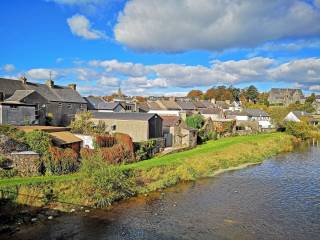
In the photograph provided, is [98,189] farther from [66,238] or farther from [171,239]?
[171,239]

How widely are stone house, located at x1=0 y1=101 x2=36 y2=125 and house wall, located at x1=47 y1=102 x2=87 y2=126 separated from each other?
6.48 m

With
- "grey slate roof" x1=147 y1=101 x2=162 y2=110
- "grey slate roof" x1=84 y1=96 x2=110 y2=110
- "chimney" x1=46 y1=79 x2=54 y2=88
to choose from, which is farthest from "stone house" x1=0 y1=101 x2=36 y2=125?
"grey slate roof" x1=147 y1=101 x2=162 y2=110

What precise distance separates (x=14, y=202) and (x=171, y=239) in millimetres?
10514

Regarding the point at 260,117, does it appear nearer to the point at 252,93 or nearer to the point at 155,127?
the point at 252,93

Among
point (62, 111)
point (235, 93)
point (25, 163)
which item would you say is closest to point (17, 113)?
point (62, 111)

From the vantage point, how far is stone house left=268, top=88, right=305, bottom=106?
13575 centimetres

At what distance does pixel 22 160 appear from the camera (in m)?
26.2

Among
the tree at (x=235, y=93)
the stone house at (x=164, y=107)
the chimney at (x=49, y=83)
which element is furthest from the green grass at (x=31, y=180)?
the tree at (x=235, y=93)

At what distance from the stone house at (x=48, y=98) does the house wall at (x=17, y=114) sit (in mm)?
1988

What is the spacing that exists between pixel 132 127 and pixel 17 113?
13.1m

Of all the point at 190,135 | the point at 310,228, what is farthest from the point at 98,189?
the point at 190,135

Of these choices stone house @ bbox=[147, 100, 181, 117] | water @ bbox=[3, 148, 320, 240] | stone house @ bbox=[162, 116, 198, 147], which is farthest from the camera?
stone house @ bbox=[147, 100, 181, 117]

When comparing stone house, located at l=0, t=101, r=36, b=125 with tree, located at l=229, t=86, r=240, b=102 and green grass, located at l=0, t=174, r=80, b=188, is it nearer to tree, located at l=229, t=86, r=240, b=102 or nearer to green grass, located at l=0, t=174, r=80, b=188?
green grass, located at l=0, t=174, r=80, b=188

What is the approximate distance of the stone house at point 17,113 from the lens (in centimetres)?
3491
